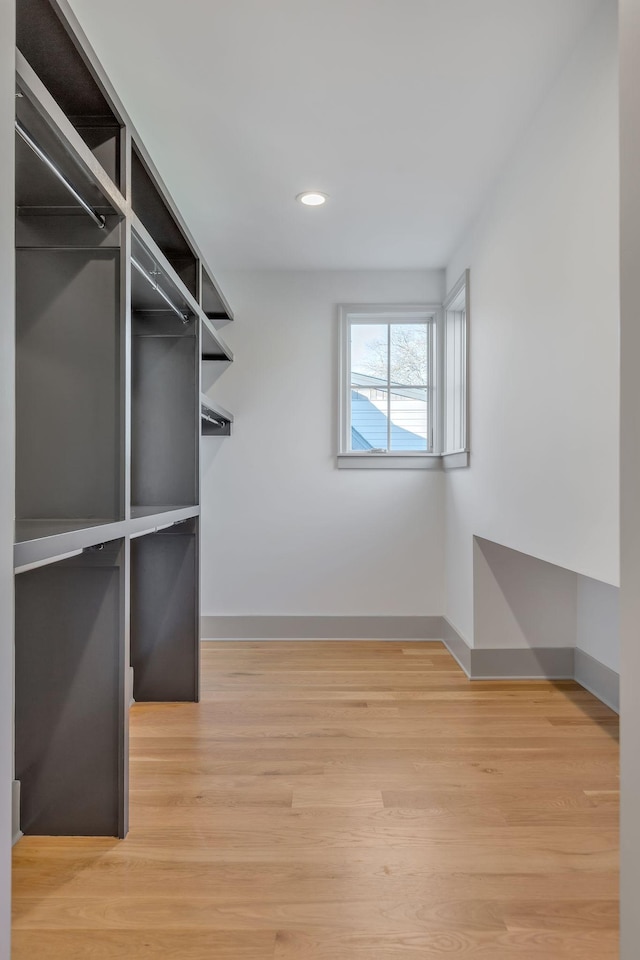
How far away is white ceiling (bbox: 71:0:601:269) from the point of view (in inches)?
70.3

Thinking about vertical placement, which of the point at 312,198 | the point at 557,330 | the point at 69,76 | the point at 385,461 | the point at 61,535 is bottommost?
the point at 61,535

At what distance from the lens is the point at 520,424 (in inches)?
97.9

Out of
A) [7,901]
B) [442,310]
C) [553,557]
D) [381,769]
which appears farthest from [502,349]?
[7,901]

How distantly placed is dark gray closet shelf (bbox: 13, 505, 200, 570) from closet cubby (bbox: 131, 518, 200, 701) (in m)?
0.87

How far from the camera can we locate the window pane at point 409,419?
403cm

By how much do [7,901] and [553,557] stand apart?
1802 mm

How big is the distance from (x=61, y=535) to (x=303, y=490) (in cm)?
271

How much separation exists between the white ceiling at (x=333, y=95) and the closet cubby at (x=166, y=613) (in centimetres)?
157

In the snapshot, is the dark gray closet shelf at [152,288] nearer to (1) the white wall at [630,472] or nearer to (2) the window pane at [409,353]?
(1) the white wall at [630,472]

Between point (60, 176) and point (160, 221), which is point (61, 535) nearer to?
point (60, 176)

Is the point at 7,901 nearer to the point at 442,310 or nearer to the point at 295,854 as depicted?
the point at 295,854

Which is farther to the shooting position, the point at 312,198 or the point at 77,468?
the point at 312,198

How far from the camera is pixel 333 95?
7.02ft

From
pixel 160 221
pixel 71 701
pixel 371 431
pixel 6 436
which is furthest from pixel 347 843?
pixel 371 431
